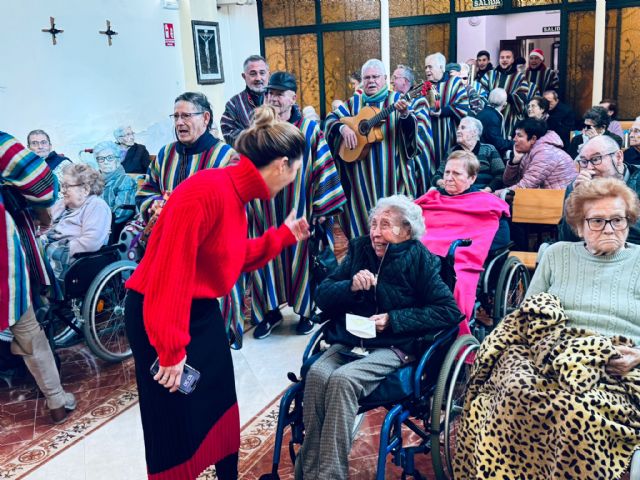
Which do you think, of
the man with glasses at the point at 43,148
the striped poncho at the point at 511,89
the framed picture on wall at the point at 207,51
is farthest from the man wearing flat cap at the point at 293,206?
the framed picture on wall at the point at 207,51

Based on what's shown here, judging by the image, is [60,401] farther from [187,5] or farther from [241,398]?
[187,5]

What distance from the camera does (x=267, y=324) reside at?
14.6ft

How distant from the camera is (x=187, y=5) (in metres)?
8.55

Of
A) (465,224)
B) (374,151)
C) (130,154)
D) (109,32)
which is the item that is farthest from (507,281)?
(109,32)

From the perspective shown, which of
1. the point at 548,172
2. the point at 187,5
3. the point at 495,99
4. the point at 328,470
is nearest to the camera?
the point at 328,470

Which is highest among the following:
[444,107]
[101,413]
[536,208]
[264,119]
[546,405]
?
[264,119]

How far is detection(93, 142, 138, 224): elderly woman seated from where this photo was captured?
5145 millimetres

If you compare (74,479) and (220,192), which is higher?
(220,192)

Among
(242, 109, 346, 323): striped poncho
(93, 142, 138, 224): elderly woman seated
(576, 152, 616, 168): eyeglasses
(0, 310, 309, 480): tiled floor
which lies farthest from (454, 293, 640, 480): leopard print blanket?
(93, 142, 138, 224): elderly woman seated

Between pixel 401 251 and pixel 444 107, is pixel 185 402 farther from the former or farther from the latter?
pixel 444 107

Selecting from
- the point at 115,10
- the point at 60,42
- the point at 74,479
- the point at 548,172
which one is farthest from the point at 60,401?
the point at 115,10

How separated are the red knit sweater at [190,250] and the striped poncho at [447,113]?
3842 mm

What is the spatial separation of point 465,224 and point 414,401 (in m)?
1.24

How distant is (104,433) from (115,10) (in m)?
5.34
